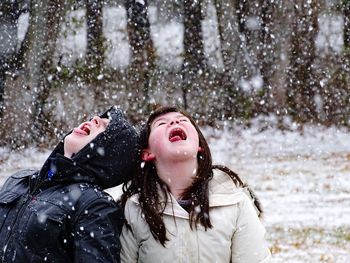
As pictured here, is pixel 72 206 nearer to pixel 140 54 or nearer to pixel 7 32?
pixel 140 54

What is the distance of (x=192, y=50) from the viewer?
1411 centimetres

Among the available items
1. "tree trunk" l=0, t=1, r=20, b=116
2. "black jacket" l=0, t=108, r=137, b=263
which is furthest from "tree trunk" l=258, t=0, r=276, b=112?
"black jacket" l=0, t=108, r=137, b=263

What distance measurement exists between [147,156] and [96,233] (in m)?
0.52

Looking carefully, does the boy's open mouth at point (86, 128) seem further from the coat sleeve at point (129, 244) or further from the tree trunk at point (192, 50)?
the tree trunk at point (192, 50)

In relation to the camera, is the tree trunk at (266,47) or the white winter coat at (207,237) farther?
the tree trunk at (266,47)

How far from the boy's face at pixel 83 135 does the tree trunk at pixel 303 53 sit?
10860mm

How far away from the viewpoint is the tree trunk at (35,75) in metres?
12.6

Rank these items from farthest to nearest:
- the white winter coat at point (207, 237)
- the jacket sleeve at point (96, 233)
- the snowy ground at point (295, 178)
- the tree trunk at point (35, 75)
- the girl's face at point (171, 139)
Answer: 1. the tree trunk at point (35, 75)
2. the snowy ground at point (295, 178)
3. the girl's face at point (171, 139)
4. the white winter coat at point (207, 237)
5. the jacket sleeve at point (96, 233)

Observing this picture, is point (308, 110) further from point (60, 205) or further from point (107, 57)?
point (60, 205)

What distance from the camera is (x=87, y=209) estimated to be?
2580 mm

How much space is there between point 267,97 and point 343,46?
2.03 metres

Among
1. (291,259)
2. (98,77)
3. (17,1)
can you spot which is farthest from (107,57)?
(291,259)

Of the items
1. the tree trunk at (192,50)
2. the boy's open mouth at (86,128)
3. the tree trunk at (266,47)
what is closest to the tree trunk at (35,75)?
the tree trunk at (192,50)

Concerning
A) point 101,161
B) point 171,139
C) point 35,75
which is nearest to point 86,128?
point 101,161
